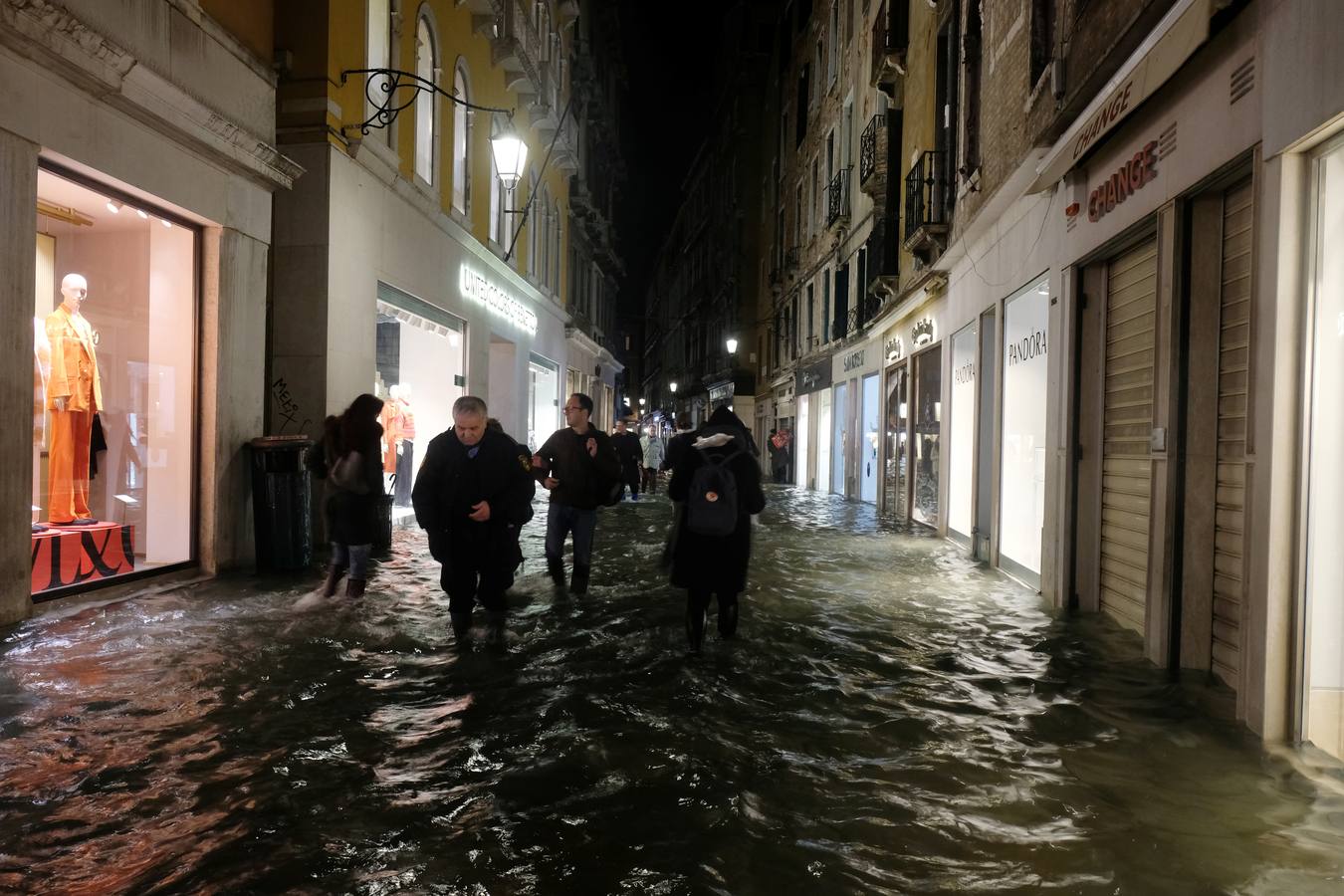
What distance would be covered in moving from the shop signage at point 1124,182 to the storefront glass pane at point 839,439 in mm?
15502

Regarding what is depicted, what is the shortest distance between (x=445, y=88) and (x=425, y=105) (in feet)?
2.19

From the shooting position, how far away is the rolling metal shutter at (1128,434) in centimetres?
674

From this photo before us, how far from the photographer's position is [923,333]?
50.2ft

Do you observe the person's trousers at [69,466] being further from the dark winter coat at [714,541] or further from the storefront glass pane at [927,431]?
the storefront glass pane at [927,431]

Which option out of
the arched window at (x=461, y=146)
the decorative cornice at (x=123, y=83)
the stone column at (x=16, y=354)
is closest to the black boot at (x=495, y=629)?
the stone column at (x=16, y=354)

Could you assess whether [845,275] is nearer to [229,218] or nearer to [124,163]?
[229,218]

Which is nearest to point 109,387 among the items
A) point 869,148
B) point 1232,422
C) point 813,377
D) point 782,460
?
point 1232,422

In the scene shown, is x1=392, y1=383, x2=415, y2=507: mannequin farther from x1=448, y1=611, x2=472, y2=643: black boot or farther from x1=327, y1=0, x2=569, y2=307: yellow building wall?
x1=448, y1=611, x2=472, y2=643: black boot

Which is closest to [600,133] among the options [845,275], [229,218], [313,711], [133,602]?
[845,275]

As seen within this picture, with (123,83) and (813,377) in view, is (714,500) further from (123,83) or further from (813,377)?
(813,377)

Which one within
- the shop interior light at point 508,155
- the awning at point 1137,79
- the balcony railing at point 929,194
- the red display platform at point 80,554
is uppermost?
the shop interior light at point 508,155

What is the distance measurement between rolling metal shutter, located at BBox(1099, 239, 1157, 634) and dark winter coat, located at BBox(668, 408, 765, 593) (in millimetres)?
2823

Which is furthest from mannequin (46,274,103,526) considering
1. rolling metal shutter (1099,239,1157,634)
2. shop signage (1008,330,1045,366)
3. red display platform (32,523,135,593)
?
shop signage (1008,330,1045,366)

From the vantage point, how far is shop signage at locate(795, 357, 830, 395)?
25562 millimetres
